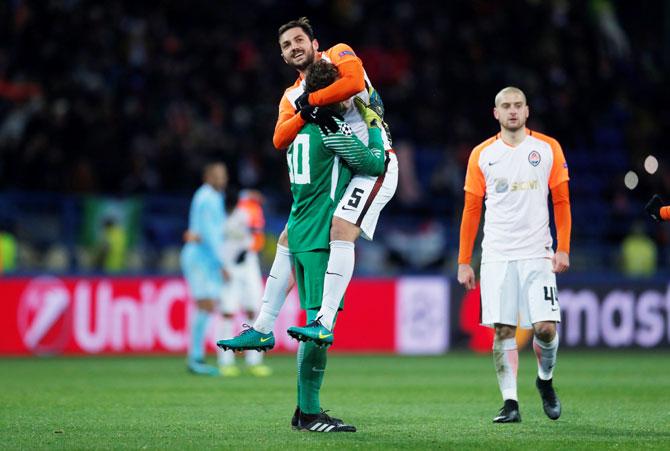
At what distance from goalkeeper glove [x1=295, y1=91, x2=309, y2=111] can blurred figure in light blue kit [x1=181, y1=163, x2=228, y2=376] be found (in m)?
6.84

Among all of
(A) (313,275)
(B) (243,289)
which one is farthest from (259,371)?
(A) (313,275)

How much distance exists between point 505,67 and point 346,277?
56.0ft

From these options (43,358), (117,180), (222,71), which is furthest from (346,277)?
(222,71)

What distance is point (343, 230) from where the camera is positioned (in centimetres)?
774

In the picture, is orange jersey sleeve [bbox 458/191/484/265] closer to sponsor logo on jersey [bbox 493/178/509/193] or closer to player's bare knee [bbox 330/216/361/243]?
sponsor logo on jersey [bbox 493/178/509/193]

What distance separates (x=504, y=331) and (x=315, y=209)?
1.89 metres

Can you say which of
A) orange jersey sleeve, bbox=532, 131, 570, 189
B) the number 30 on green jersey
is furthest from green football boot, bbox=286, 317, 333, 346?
orange jersey sleeve, bbox=532, 131, 570, 189

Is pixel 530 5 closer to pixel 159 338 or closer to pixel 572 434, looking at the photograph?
pixel 159 338

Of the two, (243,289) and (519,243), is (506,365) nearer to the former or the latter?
(519,243)

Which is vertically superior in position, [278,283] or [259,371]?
[278,283]

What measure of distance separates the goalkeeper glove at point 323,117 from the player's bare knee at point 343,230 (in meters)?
0.58

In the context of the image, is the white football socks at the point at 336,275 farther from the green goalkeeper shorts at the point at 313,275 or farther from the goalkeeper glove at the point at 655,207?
the goalkeeper glove at the point at 655,207

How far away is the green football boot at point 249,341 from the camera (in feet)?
24.9

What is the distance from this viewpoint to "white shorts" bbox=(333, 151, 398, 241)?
25.5ft
